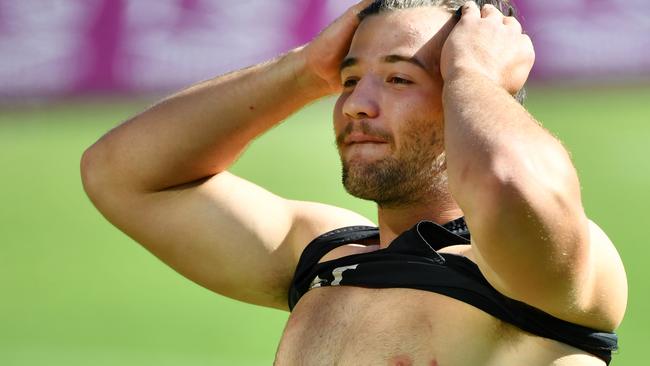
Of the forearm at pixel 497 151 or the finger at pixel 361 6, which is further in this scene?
the finger at pixel 361 6

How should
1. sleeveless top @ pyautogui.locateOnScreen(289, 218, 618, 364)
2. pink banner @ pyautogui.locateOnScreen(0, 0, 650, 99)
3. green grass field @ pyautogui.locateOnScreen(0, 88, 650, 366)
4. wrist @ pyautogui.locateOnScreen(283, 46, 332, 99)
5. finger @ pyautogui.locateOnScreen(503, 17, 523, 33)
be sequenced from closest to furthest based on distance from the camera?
sleeveless top @ pyautogui.locateOnScreen(289, 218, 618, 364) → finger @ pyautogui.locateOnScreen(503, 17, 523, 33) → wrist @ pyautogui.locateOnScreen(283, 46, 332, 99) → green grass field @ pyautogui.locateOnScreen(0, 88, 650, 366) → pink banner @ pyautogui.locateOnScreen(0, 0, 650, 99)

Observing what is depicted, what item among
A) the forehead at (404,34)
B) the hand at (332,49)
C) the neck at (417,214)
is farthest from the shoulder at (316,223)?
the forehead at (404,34)

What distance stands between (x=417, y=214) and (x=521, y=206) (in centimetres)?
59

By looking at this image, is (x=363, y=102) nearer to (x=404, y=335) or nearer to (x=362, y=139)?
(x=362, y=139)

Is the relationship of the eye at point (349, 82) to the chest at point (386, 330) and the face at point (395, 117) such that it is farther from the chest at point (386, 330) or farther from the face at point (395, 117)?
the chest at point (386, 330)

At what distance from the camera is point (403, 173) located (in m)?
1.93

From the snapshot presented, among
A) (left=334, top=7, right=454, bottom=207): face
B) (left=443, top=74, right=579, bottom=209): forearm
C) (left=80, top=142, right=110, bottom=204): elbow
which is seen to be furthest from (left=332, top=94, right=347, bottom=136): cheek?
(left=80, top=142, right=110, bottom=204): elbow

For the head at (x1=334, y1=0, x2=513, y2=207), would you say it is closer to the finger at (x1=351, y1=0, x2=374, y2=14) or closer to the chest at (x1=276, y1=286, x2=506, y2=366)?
the finger at (x1=351, y1=0, x2=374, y2=14)

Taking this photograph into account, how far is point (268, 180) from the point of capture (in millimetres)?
4012

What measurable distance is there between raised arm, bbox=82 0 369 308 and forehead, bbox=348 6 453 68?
0.48ft

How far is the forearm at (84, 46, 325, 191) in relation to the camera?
220 centimetres

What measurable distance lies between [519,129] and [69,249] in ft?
9.13

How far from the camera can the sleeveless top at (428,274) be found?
5.44 ft

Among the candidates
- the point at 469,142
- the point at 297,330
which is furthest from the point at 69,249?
the point at 469,142
